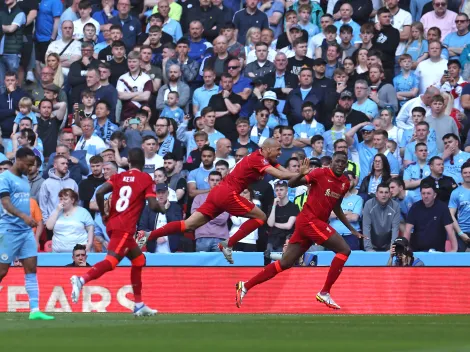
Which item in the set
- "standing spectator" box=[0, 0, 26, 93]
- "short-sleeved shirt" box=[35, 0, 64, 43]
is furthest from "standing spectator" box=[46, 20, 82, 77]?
"short-sleeved shirt" box=[35, 0, 64, 43]

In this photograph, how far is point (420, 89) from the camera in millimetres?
23797

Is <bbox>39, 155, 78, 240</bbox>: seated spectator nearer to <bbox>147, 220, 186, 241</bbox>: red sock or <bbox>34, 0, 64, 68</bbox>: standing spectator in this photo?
<bbox>147, 220, 186, 241</bbox>: red sock

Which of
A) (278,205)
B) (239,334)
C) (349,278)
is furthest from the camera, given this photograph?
(278,205)

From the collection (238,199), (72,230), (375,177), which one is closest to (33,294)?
(238,199)

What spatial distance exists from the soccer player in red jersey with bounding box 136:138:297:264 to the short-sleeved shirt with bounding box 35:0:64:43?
10752mm

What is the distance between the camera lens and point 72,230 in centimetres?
2089

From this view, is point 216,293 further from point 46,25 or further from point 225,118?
point 46,25

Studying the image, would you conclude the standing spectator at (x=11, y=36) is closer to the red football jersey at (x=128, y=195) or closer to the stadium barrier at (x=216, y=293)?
the stadium barrier at (x=216, y=293)

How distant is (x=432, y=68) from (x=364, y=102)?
1.67 metres

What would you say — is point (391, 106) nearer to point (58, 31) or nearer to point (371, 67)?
point (371, 67)

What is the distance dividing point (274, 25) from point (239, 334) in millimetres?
14691

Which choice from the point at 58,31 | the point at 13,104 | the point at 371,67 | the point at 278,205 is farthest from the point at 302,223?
the point at 58,31

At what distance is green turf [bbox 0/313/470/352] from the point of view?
10766 millimetres

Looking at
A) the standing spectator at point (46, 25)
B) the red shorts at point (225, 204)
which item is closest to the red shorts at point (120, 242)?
the red shorts at point (225, 204)
